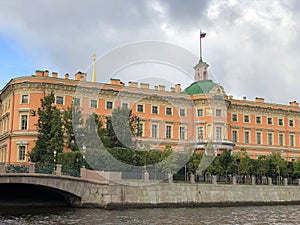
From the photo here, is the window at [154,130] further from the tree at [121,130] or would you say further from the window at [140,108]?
the tree at [121,130]

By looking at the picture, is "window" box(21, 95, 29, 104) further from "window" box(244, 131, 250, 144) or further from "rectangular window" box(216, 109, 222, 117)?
"window" box(244, 131, 250, 144)

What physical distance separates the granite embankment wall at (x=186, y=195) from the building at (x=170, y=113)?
14754mm

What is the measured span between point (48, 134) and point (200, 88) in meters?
31.5

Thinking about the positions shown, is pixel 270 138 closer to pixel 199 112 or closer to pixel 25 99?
pixel 199 112

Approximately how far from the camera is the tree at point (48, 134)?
51013mm

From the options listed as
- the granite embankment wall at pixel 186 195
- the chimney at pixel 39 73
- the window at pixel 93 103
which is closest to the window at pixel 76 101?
the window at pixel 93 103

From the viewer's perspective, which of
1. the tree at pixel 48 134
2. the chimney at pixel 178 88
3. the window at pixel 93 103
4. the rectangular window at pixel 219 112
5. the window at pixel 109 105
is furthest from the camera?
the chimney at pixel 178 88

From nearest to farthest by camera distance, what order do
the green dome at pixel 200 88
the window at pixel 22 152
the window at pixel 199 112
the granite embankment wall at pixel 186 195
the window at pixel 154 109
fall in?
1. the granite embankment wall at pixel 186 195
2. the window at pixel 22 152
3. the window at pixel 154 109
4. the window at pixel 199 112
5. the green dome at pixel 200 88

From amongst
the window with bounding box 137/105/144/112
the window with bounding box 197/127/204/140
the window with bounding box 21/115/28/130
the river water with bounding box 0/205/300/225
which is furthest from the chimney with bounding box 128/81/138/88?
the river water with bounding box 0/205/300/225

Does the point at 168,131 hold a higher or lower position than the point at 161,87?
lower

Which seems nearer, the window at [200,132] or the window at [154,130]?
the window at [154,130]

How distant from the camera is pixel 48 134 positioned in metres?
53.1

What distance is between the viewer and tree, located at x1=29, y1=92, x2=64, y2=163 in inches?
2008

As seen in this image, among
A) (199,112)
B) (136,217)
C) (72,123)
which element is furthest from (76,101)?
(136,217)
